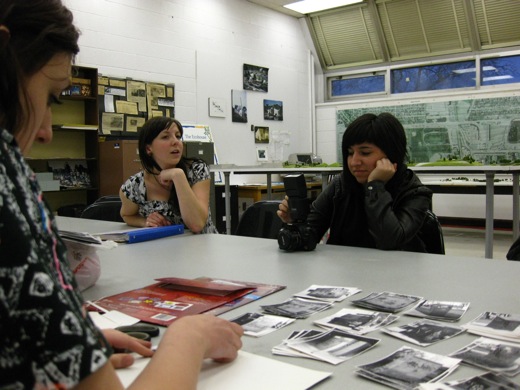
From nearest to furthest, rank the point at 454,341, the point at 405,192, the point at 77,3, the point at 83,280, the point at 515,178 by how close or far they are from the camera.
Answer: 1. the point at 454,341
2. the point at 83,280
3. the point at 405,192
4. the point at 515,178
5. the point at 77,3

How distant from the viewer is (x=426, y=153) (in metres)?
7.14

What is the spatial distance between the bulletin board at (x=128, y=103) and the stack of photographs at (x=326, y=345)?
485cm

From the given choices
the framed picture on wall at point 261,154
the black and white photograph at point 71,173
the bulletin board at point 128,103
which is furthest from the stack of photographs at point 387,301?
the framed picture on wall at point 261,154

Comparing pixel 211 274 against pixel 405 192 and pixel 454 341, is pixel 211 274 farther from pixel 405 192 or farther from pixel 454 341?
pixel 405 192

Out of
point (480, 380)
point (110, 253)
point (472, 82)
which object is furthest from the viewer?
point (472, 82)

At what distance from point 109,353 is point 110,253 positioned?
53.7 inches

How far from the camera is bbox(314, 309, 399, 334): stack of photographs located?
94cm

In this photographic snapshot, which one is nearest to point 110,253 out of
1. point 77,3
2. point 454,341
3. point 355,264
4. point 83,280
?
point 83,280

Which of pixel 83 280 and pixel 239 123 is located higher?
pixel 239 123

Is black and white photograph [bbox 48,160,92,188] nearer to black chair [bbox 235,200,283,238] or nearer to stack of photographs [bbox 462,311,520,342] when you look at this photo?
black chair [bbox 235,200,283,238]

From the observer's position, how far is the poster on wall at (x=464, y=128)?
21.3ft

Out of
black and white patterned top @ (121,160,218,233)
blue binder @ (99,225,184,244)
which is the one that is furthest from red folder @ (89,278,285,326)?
black and white patterned top @ (121,160,218,233)

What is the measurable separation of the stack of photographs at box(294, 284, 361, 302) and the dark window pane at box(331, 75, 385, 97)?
688 centimetres

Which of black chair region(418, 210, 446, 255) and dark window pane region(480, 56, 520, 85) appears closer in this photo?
black chair region(418, 210, 446, 255)
